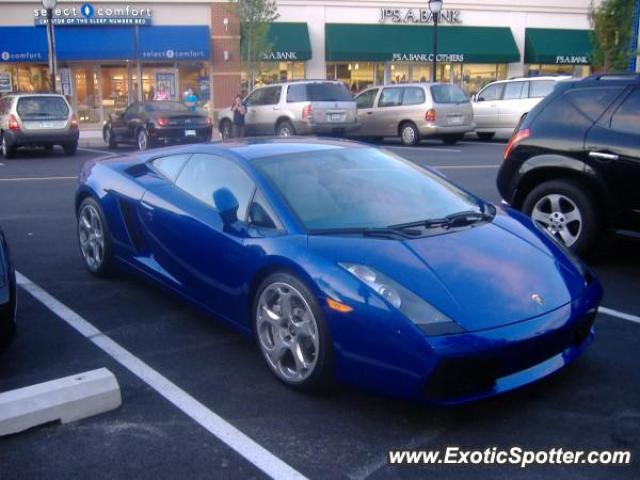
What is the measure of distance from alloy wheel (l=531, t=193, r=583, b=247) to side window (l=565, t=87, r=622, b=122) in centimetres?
76

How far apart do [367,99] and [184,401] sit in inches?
683

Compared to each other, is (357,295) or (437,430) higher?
(357,295)

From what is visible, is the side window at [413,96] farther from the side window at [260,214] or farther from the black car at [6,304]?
the black car at [6,304]

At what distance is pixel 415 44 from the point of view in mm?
28391

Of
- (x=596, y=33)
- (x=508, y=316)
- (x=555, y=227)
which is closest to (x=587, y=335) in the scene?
(x=508, y=316)

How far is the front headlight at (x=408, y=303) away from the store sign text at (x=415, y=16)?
26.5m

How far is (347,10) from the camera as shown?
2805 centimetres

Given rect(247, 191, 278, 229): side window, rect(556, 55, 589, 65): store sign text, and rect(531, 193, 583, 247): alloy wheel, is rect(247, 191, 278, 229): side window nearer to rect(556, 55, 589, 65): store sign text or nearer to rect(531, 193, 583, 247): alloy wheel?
rect(531, 193, 583, 247): alloy wheel

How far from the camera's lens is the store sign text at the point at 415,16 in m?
28.5

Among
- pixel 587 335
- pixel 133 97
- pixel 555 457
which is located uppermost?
pixel 133 97

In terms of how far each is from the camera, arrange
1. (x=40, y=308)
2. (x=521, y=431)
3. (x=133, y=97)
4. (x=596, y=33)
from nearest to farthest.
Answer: (x=521, y=431) < (x=40, y=308) < (x=596, y=33) < (x=133, y=97)

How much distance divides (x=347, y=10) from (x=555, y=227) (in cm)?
2326

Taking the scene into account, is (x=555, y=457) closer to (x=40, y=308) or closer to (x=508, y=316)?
→ (x=508, y=316)

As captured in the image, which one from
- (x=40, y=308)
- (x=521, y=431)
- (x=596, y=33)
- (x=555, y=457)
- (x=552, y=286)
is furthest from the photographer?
(x=596, y=33)
